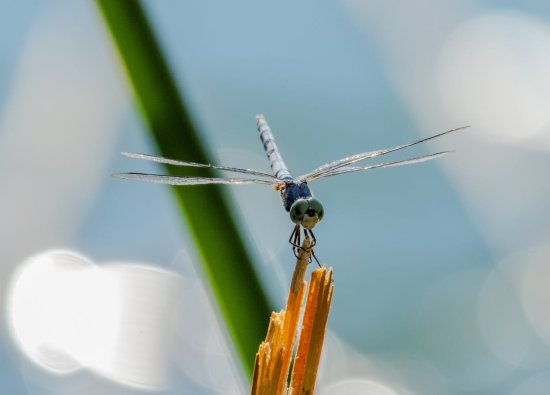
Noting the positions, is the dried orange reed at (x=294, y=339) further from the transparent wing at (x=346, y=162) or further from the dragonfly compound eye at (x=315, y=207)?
the transparent wing at (x=346, y=162)

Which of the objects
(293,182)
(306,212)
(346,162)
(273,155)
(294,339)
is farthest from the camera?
(273,155)

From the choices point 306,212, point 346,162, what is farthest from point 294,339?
point 346,162

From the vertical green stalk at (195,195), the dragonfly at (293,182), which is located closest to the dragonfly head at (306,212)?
the dragonfly at (293,182)

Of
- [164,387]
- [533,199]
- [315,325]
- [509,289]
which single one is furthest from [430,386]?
[315,325]

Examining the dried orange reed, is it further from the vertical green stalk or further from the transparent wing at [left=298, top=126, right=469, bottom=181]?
the transparent wing at [left=298, top=126, right=469, bottom=181]

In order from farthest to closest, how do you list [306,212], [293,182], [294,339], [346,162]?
[346,162] < [293,182] < [306,212] < [294,339]

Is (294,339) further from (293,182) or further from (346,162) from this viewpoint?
(346,162)
